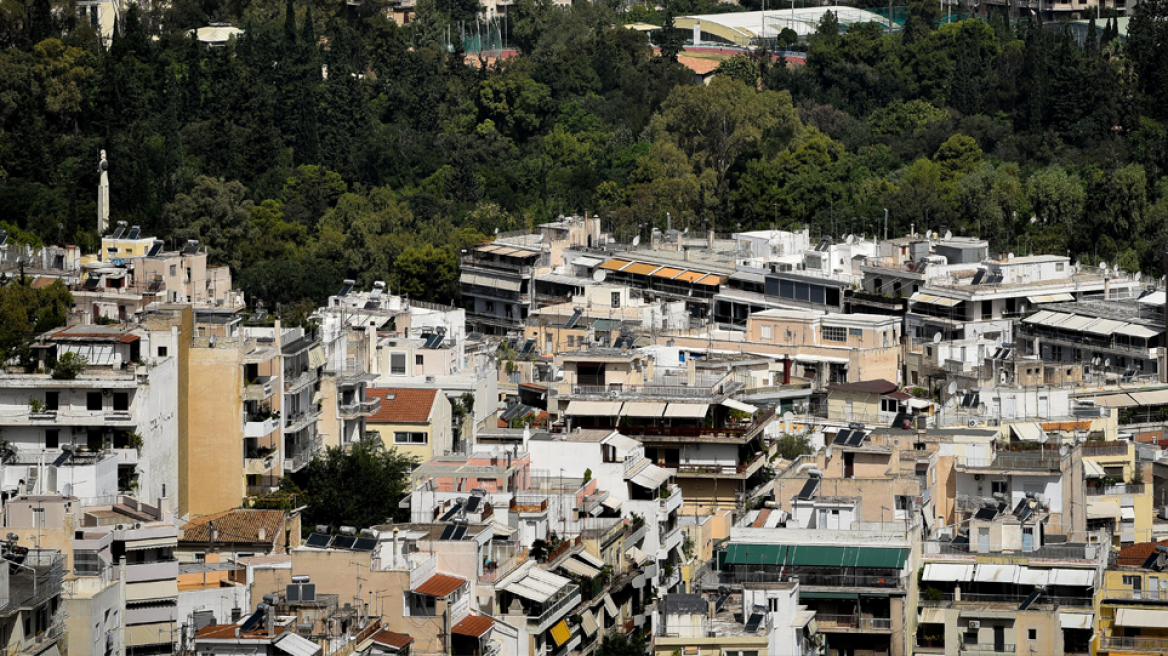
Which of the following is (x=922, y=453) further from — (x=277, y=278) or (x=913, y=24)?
(x=913, y=24)

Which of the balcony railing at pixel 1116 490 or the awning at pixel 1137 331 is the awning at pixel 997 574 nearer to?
the balcony railing at pixel 1116 490

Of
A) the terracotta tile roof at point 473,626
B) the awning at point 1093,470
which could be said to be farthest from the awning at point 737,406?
the terracotta tile roof at point 473,626

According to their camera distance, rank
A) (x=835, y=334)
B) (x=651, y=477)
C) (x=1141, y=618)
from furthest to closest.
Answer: (x=835, y=334) → (x=651, y=477) → (x=1141, y=618)

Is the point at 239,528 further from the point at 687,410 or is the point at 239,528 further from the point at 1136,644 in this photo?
the point at 1136,644

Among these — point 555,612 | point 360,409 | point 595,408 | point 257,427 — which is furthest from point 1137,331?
point 555,612

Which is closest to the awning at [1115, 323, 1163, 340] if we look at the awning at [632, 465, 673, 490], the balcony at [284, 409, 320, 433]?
the balcony at [284, 409, 320, 433]

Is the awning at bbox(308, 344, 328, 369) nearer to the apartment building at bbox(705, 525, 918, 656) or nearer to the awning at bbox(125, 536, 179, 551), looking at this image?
the apartment building at bbox(705, 525, 918, 656)
